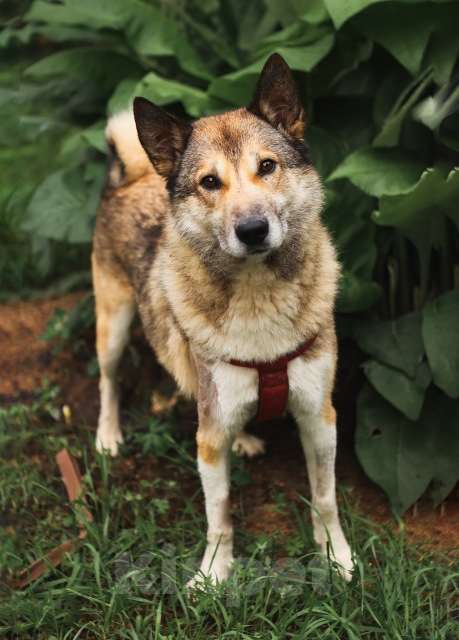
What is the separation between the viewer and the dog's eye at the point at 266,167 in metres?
2.92

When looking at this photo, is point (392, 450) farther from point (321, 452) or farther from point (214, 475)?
point (214, 475)

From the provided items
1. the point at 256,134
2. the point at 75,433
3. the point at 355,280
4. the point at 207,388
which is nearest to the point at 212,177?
the point at 256,134

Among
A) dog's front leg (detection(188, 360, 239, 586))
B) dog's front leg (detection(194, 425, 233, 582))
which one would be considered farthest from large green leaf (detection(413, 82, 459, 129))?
dog's front leg (detection(194, 425, 233, 582))

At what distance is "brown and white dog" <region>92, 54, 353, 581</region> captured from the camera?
290cm

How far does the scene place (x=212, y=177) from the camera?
2.94 metres

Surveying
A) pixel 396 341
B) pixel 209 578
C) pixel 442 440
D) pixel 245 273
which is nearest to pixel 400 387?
pixel 396 341

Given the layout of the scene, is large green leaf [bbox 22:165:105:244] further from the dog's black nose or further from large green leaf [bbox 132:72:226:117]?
the dog's black nose

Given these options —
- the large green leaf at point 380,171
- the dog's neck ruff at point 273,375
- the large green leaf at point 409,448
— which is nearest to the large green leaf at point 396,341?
the large green leaf at point 409,448

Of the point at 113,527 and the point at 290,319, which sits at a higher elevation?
the point at 290,319

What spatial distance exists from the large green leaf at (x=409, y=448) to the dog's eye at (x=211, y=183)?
1.44m

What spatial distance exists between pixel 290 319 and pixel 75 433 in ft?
6.26

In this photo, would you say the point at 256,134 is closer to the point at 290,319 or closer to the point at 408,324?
the point at 290,319

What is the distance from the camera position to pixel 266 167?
2930 millimetres

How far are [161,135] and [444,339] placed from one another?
1.47m
